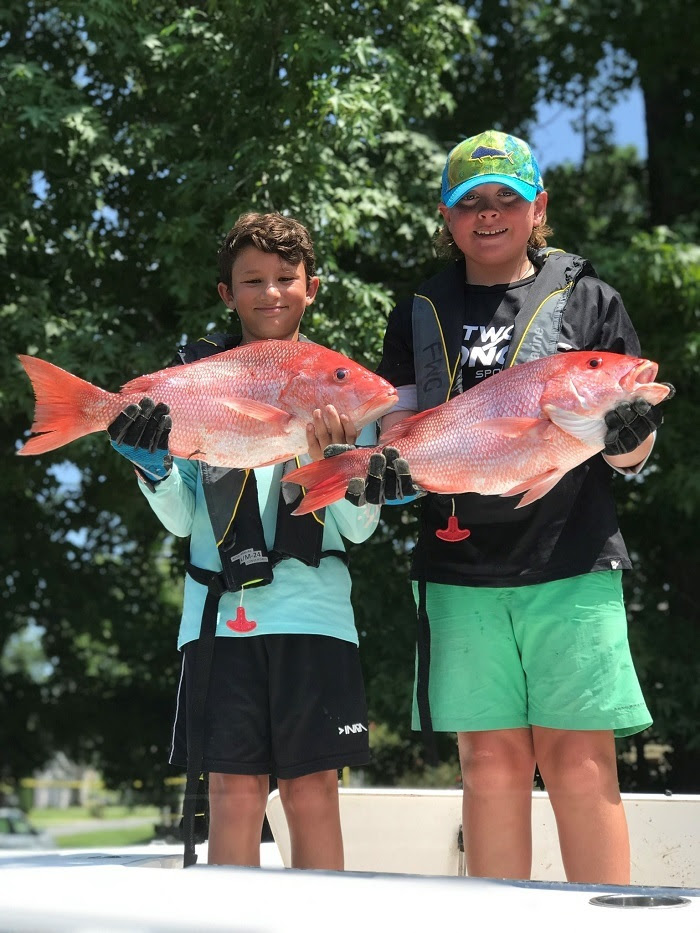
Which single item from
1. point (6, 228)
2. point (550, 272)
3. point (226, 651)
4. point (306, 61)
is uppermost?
point (306, 61)

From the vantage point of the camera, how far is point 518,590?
327 cm

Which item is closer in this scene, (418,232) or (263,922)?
(263,922)

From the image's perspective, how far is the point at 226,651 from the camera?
3381 millimetres

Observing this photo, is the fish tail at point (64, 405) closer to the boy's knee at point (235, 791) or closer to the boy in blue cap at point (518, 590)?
the boy in blue cap at point (518, 590)

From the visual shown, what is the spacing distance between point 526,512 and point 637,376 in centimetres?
63

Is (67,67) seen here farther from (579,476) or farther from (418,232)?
(579,476)

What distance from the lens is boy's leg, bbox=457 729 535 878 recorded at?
3.24m

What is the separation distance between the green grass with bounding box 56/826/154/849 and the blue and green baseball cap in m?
33.1

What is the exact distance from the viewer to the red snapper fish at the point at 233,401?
9.87ft

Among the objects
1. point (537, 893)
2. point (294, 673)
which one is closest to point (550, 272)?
point (294, 673)

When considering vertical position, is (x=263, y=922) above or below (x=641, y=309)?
below

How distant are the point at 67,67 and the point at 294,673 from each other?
9007 millimetres

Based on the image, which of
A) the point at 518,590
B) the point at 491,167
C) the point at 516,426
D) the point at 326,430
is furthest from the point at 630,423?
the point at 491,167

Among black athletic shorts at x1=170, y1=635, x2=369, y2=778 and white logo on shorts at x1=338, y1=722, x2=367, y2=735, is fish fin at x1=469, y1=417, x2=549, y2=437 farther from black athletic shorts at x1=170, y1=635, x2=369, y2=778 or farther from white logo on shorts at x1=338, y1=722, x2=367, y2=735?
white logo on shorts at x1=338, y1=722, x2=367, y2=735
